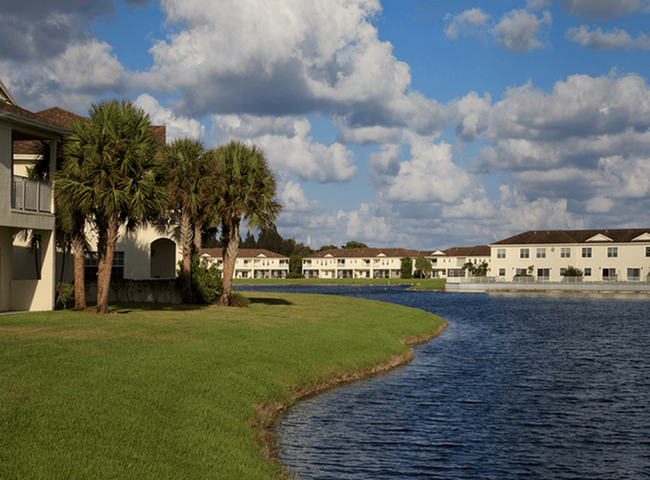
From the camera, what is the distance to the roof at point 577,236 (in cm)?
9869

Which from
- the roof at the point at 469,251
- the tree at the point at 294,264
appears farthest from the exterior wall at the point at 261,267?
the roof at the point at 469,251

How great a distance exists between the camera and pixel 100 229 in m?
28.7

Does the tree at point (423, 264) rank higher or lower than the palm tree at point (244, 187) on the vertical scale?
lower

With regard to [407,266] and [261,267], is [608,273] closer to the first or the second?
[407,266]

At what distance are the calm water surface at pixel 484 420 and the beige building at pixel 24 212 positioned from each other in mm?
14480

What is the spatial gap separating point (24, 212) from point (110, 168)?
3992 mm

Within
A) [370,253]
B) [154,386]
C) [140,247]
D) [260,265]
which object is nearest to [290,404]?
[154,386]

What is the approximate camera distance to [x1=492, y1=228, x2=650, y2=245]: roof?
98.7 metres

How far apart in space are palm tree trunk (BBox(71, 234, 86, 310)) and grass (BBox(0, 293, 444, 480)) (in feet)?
8.80

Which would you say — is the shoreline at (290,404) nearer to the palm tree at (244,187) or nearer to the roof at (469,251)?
the palm tree at (244,187)

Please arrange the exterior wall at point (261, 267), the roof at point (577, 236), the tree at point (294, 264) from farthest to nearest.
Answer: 1. the exterior wall at point (261, 267)
2. the tree at point (294, 264)
3. the roof at point (577, 236)

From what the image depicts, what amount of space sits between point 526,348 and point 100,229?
23818 mm

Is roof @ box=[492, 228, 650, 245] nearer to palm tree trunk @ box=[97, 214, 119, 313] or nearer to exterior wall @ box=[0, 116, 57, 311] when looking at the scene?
palm tree trunk @ box=[97, 214, 119, 313]

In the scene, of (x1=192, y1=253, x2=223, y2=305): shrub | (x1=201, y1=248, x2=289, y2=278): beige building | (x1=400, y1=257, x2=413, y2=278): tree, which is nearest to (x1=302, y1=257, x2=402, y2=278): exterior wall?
(x1=400, y1=257, x2=413, y2=278): tree
